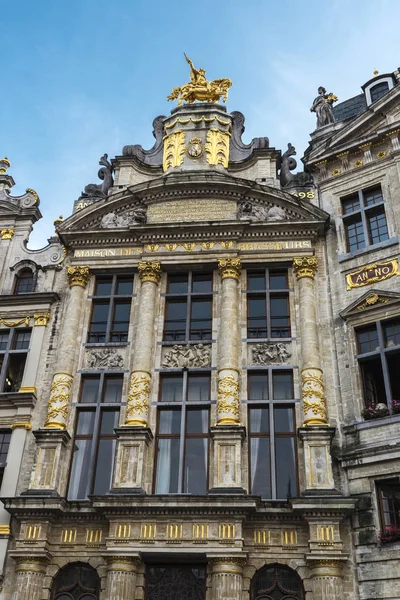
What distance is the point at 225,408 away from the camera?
→ 746 inches

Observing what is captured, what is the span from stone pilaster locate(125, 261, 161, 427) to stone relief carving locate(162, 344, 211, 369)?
58 centimetres

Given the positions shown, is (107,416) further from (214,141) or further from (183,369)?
(214,141)

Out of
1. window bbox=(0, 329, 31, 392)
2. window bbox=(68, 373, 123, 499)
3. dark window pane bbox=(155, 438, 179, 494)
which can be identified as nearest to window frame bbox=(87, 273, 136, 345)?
window bbox=(68, 373, 123, 499)

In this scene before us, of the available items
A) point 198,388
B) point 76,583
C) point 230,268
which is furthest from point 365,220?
point 76,583

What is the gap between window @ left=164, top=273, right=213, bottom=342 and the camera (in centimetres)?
2116

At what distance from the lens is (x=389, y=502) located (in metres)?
17.4

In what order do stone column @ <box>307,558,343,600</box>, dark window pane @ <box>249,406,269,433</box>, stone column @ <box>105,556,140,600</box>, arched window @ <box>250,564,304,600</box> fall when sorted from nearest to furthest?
stone column @ <box>307,558,343,600</box> < stone column @ <box>105,556,140,600</box> < arched window @ <box>250,564,304,600</box> < dark window pane @ <box>249,406,269,433</box>

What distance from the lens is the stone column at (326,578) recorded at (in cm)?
1609

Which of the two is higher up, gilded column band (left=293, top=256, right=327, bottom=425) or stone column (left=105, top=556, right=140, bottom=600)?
gilded column band (left=293, top=256, right=327, bottom=425)

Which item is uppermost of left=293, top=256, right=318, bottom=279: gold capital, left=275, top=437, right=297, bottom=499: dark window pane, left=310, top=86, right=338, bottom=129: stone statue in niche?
left=310, top=86, right=338, bottom=129: stone statue in niche

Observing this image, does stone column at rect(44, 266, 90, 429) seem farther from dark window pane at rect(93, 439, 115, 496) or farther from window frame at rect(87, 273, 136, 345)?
dark window pane at rect(93, 439, 115, 496)

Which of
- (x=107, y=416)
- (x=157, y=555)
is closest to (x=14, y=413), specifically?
(x=107, y=416)

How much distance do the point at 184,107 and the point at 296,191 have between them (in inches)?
224

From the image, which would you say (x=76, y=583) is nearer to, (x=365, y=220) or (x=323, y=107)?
(x=365, y=220)
